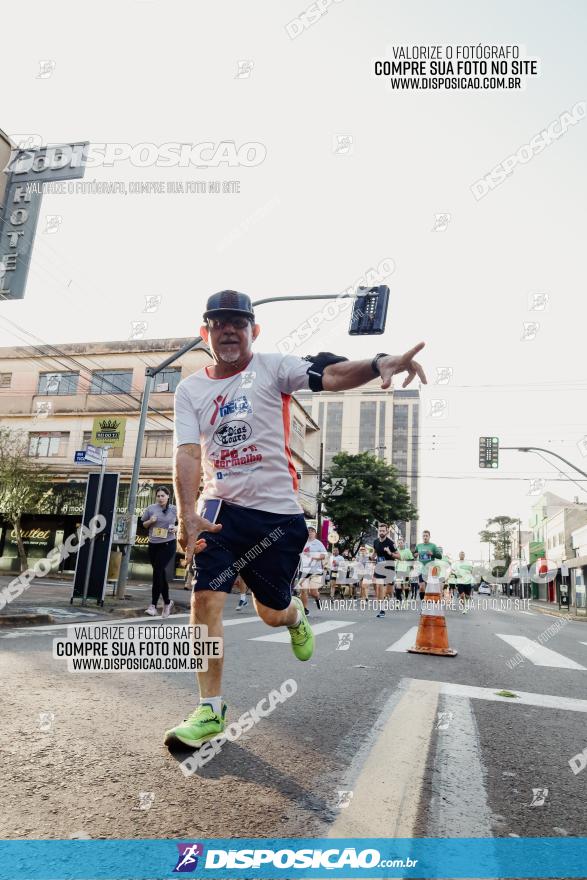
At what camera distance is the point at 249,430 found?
114 inches

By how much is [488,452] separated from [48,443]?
22332 millimetres

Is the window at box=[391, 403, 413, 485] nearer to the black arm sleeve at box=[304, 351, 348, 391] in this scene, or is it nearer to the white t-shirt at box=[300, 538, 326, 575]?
the white t-shirt at box=[300, 538, 326, 575]

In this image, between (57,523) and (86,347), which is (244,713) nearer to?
(57,523)

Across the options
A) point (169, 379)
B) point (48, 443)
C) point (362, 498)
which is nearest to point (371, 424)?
point (362, 498)

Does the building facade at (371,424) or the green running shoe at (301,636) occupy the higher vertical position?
the building facade at (371,424)

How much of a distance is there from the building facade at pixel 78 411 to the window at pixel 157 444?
0.16 ft

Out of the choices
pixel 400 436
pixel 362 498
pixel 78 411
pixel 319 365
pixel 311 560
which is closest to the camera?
pixel 319 365

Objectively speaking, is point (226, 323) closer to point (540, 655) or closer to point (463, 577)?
point (540, 655)

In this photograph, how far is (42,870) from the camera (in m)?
1.39

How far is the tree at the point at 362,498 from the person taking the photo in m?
40.1

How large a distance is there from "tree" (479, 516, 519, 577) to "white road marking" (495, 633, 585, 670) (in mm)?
92873

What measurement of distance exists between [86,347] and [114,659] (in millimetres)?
30061

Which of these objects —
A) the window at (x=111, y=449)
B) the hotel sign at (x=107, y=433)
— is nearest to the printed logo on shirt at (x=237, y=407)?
the hotel sign at (x=107, y=433)

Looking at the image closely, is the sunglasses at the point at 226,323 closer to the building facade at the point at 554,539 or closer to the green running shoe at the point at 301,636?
the green running shoe at the point at 301,636
